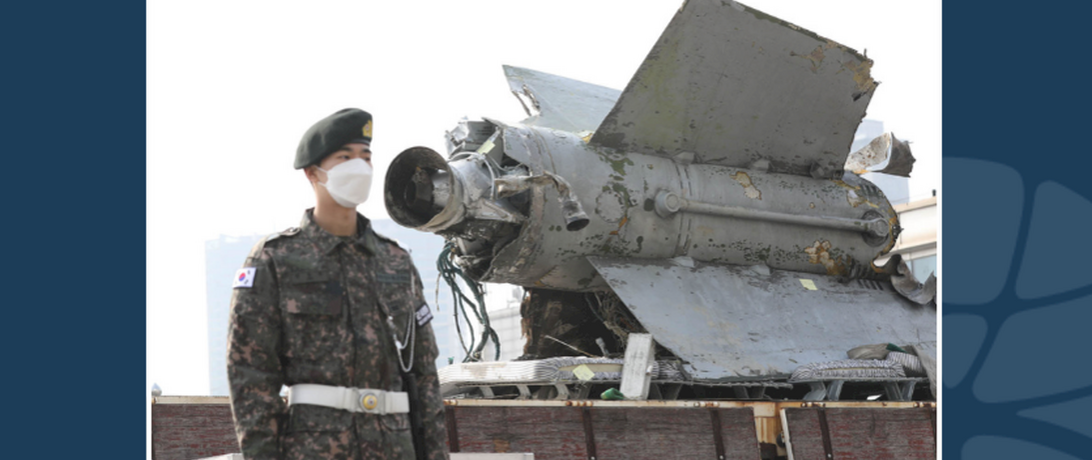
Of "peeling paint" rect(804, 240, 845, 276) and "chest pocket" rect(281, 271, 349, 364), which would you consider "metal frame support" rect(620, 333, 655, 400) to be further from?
"chest pocket" rect(281, 271, 349, 364)

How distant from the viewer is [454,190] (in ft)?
22.1

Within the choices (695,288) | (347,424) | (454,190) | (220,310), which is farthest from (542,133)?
(220,310)

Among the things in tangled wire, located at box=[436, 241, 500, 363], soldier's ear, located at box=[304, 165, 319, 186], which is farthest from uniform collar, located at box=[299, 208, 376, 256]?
tangled wire, located at box=[436, 241, 500, 363]

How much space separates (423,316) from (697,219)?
14.2 feet

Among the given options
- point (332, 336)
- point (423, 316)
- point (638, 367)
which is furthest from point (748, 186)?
point (332, 336)

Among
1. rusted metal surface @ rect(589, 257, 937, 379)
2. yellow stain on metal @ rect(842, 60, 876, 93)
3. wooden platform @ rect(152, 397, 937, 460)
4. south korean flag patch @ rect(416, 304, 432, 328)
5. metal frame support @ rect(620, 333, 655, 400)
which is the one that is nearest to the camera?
south korean flag patch @ rect(416, 304, 432, 328)

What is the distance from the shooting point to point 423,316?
12.1 ft

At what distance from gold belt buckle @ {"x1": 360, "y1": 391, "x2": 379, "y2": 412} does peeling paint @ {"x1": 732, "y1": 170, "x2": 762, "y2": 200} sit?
520 cm

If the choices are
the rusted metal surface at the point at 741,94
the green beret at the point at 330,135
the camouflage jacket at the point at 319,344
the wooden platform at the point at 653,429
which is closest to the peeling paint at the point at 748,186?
the rusted metal surface at the point at 741,94

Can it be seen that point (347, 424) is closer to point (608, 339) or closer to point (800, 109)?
point (608, 339)

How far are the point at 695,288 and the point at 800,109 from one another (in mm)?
1818

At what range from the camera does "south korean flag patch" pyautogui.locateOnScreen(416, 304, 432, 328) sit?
366cm

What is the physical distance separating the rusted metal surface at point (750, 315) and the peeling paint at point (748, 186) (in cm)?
58
